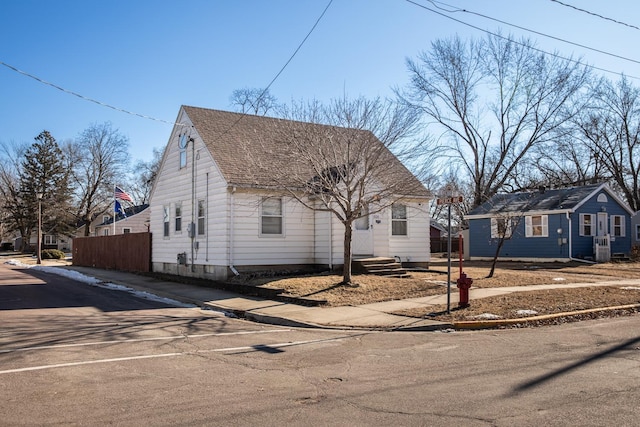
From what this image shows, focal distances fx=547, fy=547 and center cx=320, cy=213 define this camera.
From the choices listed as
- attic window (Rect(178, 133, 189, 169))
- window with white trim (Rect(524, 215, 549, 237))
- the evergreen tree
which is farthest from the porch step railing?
the evergreen tree

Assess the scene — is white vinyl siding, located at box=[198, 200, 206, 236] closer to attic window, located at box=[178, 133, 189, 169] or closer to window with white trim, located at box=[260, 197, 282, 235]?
attic window, located at box=[178, 133, 189, 169]

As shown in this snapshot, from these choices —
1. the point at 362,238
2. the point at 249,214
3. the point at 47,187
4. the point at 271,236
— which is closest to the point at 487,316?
the point at 362,238

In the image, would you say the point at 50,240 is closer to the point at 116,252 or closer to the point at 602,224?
the point at 116,252

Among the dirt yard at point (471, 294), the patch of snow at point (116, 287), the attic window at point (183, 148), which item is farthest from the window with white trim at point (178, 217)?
the dirt yard at point (471, 294)

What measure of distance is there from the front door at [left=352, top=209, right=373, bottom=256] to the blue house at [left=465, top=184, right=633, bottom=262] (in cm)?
1203

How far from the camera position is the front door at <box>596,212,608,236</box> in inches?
1287

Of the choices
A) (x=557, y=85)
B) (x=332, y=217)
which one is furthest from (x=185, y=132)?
(x=557, y=85)

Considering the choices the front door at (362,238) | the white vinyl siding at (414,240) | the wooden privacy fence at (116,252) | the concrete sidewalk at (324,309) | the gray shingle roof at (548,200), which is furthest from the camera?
the gray shingle roof at (548,200)

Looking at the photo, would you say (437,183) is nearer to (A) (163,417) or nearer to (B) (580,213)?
(A) (163,417)

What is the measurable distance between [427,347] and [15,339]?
23.3ft

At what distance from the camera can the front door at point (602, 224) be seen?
3269 cm

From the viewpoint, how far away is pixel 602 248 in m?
31.7

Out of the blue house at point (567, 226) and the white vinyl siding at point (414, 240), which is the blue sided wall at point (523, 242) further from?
the white vinyl siding at point (414, 240)

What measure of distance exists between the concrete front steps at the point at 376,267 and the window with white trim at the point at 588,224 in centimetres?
1721
